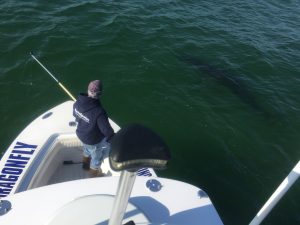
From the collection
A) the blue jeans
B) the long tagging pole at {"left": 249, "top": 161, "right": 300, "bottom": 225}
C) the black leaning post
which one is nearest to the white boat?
the black leaning post

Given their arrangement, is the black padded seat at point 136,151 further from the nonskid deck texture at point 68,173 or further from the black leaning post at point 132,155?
the nonskid deck texture at point 68,173

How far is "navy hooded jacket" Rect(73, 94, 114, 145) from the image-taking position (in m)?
5.61

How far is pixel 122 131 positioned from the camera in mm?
2744

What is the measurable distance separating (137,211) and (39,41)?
967 centimetres

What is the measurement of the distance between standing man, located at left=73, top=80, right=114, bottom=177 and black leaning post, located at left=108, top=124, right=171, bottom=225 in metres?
2.89

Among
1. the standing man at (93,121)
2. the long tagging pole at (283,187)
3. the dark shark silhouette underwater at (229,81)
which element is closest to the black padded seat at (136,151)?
the long tagging pole at (283,187)

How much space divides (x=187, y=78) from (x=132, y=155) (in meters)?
9.24

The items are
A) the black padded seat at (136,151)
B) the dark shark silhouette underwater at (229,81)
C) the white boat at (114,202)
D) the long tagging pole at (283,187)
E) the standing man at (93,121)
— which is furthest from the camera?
the dark shark silhouette underwater at (229,81)

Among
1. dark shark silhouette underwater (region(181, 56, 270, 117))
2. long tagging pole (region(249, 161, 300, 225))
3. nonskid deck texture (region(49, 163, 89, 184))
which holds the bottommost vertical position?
dark shark silhouette underwater (region(181, 56, 270, 117))

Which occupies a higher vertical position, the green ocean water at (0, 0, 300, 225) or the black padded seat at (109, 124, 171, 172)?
the black padded seat at (109, 124, 171, 172)

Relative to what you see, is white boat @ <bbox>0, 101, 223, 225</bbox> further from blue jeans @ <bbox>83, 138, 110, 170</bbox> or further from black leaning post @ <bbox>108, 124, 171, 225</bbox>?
blue jeans @ <bbox>83, 138, 110, 170</bbox>

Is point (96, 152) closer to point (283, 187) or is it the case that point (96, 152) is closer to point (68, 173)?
point (68, 173)

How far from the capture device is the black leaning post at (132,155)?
2.51m

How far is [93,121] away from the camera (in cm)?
567
